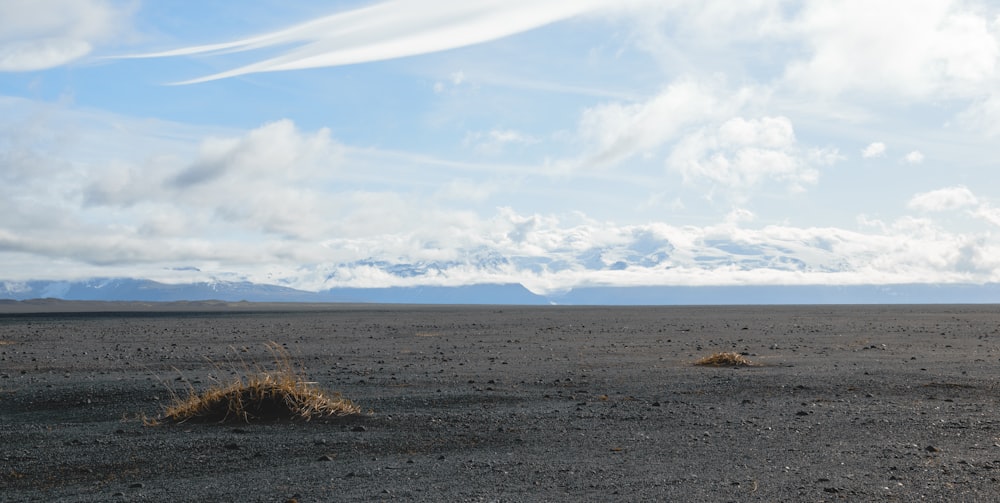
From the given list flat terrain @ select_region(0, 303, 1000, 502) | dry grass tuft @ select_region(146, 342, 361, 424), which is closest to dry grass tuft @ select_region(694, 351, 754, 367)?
flat terrain @ select_region(0, 303, 1000, 502)

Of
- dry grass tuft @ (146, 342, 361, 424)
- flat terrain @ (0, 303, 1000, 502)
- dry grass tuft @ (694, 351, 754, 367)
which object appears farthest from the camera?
dry grass tuft @ (694, 351, 754, 367)

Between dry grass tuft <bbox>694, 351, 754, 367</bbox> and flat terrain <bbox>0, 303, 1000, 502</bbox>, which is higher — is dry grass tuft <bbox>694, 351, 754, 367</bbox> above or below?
above

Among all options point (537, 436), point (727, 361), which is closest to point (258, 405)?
point (537, 436)

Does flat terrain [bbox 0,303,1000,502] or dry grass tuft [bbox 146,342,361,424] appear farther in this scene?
dry grass tuft [bbox 146,342,361,424]

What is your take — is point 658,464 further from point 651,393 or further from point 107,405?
point 107,405

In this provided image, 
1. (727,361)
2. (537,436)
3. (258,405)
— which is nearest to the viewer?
(537,436)

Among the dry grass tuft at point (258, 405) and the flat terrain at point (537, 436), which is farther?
the dry grass tuft at point (258, 405)

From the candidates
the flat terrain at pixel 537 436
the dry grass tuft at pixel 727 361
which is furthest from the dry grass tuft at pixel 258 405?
the dry grass tuft at pixel 727 361

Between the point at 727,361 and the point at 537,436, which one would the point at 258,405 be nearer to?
the point at 537,436

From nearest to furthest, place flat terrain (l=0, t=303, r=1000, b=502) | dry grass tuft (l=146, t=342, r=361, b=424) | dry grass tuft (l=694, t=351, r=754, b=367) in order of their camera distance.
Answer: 1. flat terrain (l=0, t=303, r=1000, b=502)
2. dry grass tuft (l=146, t=342, r=361, b=424)
3. dry grass tuft (l=694, t=351, r=754, b=367)

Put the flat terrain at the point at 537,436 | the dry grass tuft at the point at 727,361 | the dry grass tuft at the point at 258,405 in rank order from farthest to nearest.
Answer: the dry grass tuft at the point at 727,361 → the dry grass tuft at the point at 258,405 → the flat terrain at the point at 537,436

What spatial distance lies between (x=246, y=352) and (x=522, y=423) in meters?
17.9

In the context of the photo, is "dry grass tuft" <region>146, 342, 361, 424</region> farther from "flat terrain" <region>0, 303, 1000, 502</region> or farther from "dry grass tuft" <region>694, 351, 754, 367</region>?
"dry grass tuft" <region>694, 351, 754, 367</region>

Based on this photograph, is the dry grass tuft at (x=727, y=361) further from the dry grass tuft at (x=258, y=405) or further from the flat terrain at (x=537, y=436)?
the dry grass tuft at (x=258, y=405)
